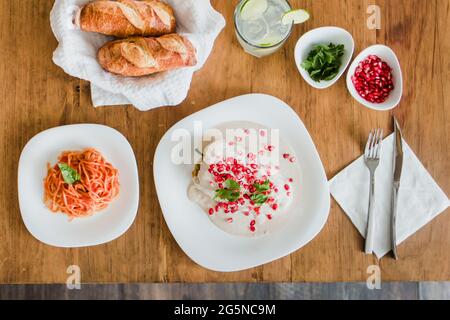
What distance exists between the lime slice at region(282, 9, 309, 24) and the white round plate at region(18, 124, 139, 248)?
2.03 ft

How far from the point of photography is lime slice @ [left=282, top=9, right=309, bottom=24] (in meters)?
1.31

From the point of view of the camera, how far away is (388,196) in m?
1.49

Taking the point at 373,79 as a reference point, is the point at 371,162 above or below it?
below

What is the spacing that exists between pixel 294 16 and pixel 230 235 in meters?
0.71

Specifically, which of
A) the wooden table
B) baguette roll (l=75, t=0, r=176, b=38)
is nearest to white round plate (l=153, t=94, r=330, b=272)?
the wooden table

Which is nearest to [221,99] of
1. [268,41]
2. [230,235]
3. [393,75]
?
[268,41]

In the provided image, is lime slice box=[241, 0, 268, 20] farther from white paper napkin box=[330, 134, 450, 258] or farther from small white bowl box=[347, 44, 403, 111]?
white paper napkin box=[330, 134, 450, 258]

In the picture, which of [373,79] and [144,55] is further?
[373,79]

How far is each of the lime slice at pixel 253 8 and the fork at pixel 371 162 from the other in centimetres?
54

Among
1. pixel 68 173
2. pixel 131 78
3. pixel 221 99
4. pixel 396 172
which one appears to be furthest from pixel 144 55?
pixel 396 172

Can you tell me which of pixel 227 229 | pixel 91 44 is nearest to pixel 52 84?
pixel 91 44

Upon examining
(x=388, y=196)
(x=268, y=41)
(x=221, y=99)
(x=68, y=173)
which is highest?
(x=268, y=41)

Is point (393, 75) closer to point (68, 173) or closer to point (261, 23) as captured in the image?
point (261, 23)
